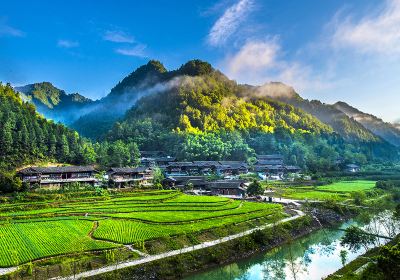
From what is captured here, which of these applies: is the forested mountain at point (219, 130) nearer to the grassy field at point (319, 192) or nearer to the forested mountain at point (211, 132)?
the forested mountain at point (211, 132)

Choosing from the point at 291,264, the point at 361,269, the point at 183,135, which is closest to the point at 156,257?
the point at 291,264

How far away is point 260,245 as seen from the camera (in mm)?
44906

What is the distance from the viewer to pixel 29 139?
268 feet

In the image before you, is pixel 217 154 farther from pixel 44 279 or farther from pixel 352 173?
pixel 44 279

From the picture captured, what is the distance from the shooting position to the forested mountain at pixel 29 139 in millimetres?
76125

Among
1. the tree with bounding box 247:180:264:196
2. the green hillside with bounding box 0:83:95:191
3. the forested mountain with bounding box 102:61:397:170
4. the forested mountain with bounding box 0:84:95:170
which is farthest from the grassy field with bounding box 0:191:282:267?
the forested mountain with bounding box 102:61:397:170

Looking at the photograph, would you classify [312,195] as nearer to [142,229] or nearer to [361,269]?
[361,269]

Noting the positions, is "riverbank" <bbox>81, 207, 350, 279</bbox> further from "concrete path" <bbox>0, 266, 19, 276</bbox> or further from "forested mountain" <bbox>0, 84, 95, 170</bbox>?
"forested mountain" <bbox>0, 84, 95, 170</bbox>

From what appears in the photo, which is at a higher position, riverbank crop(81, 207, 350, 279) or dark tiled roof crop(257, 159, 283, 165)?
dark tiled roof crop(257, 159, 283, 165)

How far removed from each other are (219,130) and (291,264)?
11751 centimetres

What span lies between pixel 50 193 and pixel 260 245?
38.8 metres

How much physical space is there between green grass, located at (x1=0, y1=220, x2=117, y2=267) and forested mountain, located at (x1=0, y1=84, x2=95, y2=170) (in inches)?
1313

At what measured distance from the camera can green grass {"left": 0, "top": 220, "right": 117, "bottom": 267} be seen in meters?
33.0

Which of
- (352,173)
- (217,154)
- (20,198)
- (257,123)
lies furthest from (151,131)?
(20,198)
